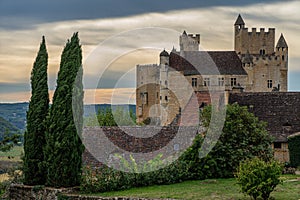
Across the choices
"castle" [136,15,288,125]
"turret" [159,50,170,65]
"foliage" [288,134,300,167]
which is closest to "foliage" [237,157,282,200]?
"foliage" [288,134,300,167]

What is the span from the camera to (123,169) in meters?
29.3

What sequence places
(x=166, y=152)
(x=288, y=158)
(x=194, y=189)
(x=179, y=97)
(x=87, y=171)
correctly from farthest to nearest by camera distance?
(x=179, y=97), (x=288, y=158), (x=166, y=152), (x=87, y=171), (x=194, y=189)

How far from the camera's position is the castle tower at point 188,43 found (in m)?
79.8

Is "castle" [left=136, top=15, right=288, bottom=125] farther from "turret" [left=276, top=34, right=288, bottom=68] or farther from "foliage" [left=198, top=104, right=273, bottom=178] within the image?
"foliage" [left=198, top=104, right=273, bottom=178]

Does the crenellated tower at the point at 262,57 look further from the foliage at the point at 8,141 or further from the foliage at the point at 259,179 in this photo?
the foliage at the point at 259,179

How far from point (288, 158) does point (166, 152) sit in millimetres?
7817

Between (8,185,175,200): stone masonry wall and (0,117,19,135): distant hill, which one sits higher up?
(0,117,19,135): distant hill

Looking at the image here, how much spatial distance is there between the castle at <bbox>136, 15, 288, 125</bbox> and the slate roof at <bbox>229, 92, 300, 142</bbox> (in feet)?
90.0

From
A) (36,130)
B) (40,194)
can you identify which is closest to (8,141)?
(36,130)

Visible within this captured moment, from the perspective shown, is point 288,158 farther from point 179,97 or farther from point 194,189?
point 179,97

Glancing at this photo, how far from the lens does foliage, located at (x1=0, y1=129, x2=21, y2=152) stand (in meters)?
33.6

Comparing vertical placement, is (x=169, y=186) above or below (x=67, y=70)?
below

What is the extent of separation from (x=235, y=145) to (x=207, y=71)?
41.8m

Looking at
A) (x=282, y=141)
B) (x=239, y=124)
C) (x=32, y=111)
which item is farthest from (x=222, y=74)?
(x=32, y=111)
